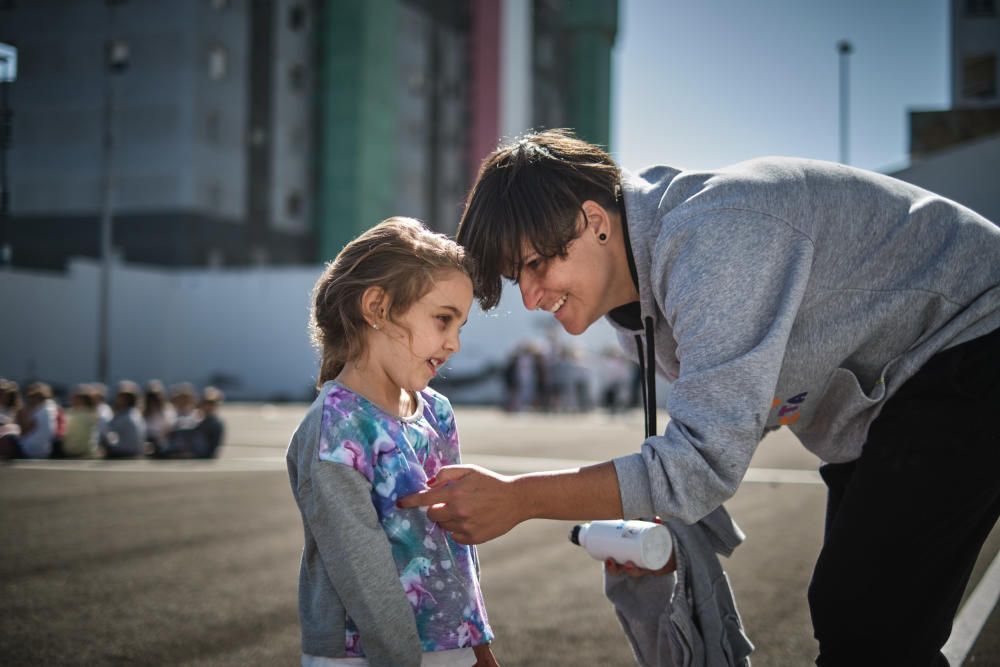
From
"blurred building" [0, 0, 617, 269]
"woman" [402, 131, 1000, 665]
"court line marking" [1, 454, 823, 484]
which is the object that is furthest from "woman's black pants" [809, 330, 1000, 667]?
"blurred building" [0, 0, 617, 269]

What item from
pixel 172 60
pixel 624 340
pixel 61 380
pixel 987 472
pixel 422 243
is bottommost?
pixel 61 380

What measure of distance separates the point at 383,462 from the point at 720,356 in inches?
34.2

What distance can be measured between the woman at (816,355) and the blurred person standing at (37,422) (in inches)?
329

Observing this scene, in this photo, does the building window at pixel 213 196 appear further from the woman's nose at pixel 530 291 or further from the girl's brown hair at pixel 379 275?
the woman's nose at pixel 530 291

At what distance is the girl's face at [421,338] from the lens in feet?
8.59

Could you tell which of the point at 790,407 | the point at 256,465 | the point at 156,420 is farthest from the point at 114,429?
the point at 790,407

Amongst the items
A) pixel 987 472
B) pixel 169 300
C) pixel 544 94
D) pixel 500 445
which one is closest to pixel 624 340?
pixel 987 472

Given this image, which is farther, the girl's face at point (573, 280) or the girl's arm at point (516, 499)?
the girl's face at point (573, 280)

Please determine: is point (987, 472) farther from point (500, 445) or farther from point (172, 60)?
point (172, 60)

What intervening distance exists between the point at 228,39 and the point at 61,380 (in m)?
17.8

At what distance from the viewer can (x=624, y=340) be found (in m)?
3.18

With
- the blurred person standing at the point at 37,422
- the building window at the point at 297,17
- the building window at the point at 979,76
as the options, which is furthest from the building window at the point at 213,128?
the blurred person standing at the point at 37,422

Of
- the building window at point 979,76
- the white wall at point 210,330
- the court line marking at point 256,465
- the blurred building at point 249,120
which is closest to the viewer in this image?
the court line marking at point 256,465

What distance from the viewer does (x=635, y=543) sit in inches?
103
